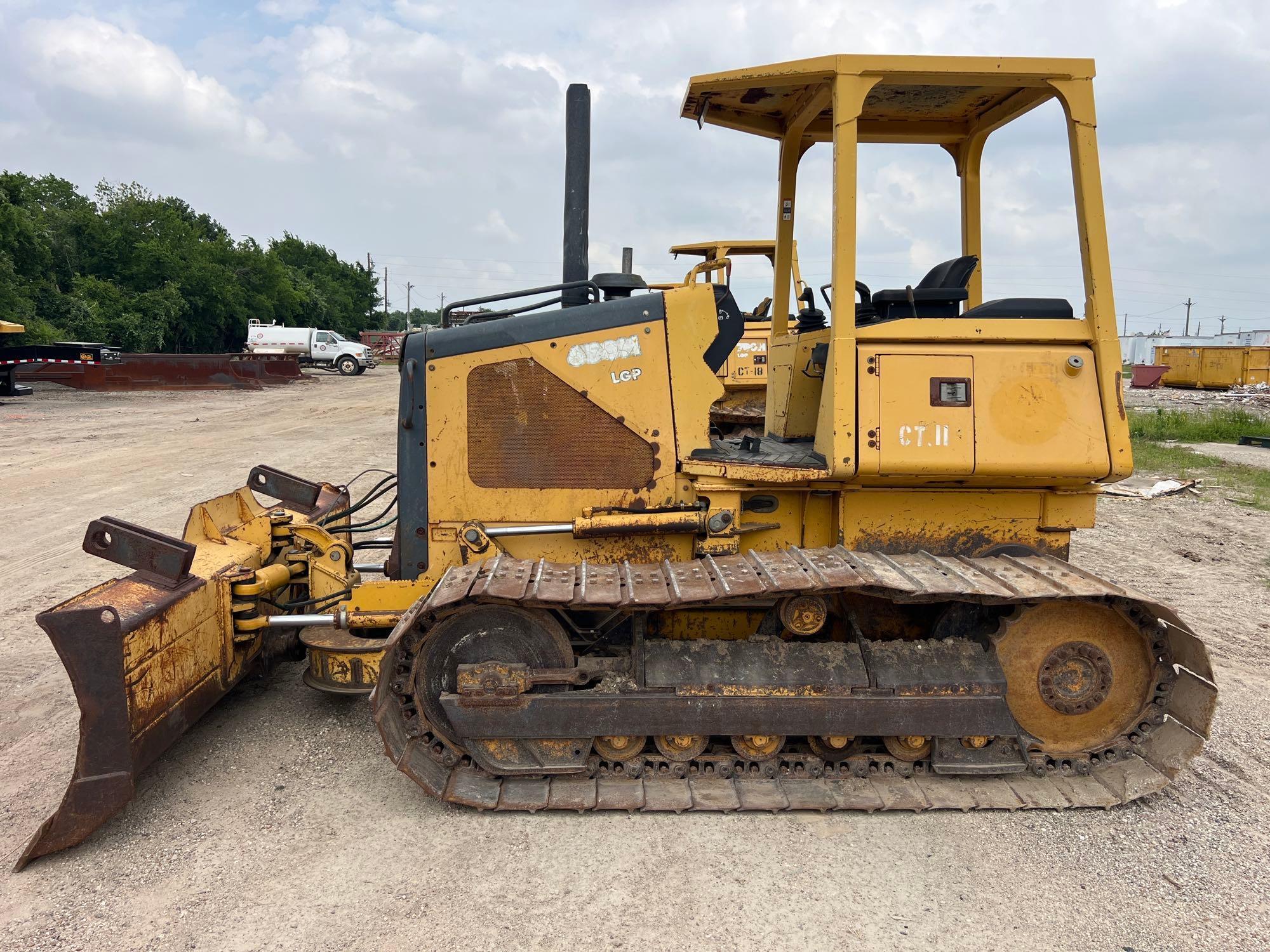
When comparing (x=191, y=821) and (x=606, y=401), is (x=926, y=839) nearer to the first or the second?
(x=606, y=401)

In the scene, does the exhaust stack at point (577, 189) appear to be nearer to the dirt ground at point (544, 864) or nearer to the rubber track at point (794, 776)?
the rubber track at point (794, 776)

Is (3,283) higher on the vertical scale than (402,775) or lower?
higher

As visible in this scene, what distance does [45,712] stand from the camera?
4.21 metres

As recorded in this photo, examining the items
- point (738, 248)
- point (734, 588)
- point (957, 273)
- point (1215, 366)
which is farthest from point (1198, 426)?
point (734, 588)

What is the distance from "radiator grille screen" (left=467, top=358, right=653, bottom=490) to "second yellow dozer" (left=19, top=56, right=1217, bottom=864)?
0.04 ft

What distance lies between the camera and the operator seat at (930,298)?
3.90 metres

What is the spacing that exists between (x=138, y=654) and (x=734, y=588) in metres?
2.30

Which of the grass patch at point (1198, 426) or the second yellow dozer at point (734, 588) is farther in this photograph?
the grass patch at point (1198, 426)

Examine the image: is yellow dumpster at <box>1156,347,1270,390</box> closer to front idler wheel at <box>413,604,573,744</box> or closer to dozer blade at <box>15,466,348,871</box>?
front idler wheel at <box>413,604,573,744</box>

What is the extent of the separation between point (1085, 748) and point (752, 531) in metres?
1.67

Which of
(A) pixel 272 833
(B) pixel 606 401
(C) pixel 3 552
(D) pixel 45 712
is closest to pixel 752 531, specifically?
(B) pixel 606 401

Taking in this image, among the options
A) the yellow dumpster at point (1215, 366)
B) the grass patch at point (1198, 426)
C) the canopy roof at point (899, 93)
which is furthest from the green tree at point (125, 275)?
the yellow dumpster at point (1215, 366)

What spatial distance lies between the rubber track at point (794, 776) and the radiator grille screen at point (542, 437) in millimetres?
433

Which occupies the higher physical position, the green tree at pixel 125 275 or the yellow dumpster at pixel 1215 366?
the green tree at pixel 125 275
